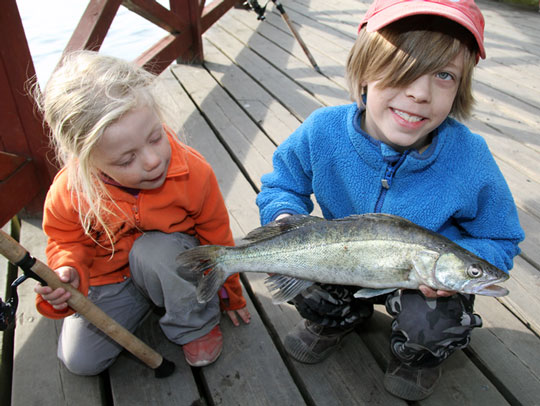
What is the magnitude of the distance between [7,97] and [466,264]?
2.34 metres

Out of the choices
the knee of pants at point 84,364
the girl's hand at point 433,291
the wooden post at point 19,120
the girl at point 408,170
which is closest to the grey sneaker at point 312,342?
the girl at point 408,170

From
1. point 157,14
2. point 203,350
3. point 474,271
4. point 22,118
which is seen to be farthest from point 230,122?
point 474,271

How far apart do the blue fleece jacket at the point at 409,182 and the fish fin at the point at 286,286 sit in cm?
32

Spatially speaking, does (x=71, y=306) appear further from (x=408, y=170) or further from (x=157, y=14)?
(x=157, y=14)

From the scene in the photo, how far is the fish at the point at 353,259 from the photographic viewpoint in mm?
1383

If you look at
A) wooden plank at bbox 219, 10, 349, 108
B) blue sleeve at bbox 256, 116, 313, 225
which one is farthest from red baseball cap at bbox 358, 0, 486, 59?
wooden plank at bbox 219, 10, 349, 108

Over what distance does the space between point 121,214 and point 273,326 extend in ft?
2.86

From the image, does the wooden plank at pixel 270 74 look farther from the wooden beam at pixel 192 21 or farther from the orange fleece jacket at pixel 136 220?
the orange fleece jacket at pixel 136 220

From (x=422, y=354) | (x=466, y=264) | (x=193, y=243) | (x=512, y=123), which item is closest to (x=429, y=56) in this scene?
(x=466, y=264)

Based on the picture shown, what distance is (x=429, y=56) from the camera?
4.80 feet

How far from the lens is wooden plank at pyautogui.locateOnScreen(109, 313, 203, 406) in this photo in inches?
70.1

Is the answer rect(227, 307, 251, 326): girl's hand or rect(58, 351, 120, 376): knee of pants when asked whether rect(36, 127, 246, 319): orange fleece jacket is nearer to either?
rect(227, 307, 251, 326): girl's hand

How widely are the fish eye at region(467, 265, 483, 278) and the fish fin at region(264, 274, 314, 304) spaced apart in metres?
0.53

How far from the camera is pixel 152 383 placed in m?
1.84
